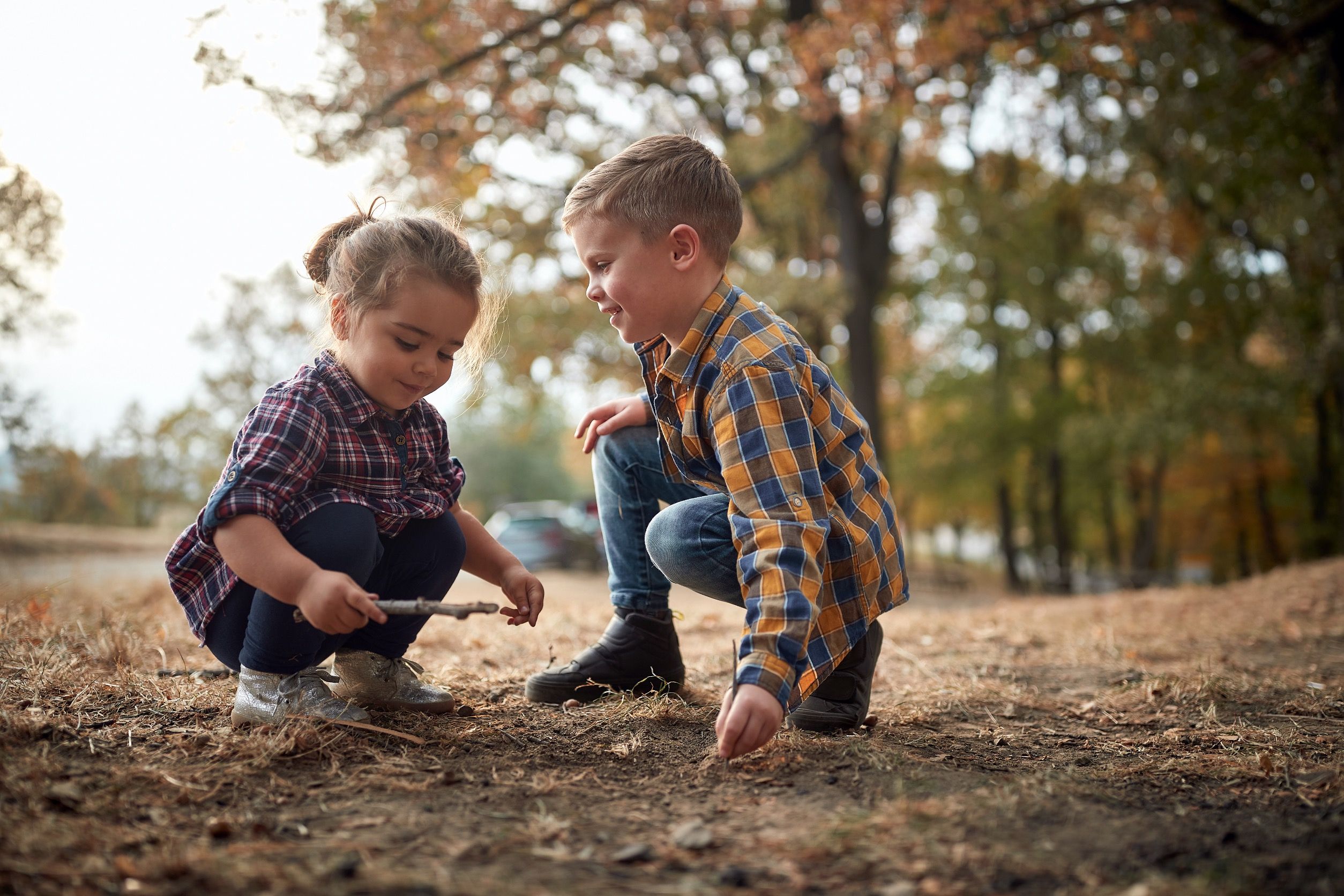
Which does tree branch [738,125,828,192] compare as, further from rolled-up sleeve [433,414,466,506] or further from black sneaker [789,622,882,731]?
black sneaker [789,622,882,731]

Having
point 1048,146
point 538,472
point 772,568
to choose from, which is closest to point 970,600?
point 1048,146

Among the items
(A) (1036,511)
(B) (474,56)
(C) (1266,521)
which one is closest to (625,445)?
(B) (474,56)

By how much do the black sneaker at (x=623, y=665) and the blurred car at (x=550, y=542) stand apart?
1142 cm

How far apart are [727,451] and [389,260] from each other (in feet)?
3.04

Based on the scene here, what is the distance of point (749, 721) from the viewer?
5.59 feet

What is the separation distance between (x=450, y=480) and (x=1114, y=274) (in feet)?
54.0

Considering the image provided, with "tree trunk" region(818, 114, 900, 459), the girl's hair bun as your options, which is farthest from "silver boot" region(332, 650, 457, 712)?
"tree trunk" region(818, 114, 900, 459)

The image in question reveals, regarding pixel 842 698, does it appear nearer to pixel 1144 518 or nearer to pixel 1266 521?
pixel 1266 521

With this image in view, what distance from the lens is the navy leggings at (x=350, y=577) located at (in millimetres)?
2006

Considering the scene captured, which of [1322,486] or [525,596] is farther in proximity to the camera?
[1322,486]

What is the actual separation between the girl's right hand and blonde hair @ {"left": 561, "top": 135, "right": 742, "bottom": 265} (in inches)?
41.7

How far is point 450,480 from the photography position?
2.45 m

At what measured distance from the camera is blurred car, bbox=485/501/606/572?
14516mm

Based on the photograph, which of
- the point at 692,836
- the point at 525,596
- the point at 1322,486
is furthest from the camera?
the point at 1322,486
